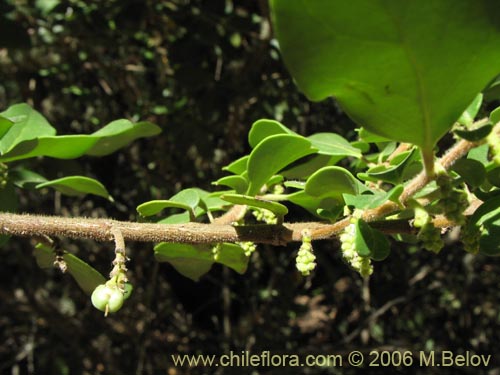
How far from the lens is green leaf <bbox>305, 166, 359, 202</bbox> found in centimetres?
101

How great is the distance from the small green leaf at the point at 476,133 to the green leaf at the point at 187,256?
701mm

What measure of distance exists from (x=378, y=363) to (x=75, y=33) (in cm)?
255

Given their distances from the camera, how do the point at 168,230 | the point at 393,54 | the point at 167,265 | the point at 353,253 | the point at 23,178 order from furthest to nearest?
the point at 167,265 → the point at 23,178 → the point at 168,230 → the point at 353,253 → the point at 393,54

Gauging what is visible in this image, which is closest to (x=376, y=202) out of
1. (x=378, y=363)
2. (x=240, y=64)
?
(x=240, y=64)

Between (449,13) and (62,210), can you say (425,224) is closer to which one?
(449,13)

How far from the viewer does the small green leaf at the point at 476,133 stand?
0.78 m

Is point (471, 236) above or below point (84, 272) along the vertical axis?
above

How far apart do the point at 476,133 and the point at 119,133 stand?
2.84ft

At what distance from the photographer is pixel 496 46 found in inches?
25.5

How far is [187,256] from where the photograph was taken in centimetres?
136

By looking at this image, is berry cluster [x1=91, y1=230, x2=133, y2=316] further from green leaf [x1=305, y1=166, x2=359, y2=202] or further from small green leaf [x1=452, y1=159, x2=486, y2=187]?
small green leaf [x1=452, y1=159, x2=486, y2=187]

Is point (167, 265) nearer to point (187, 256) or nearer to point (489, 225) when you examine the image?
point (187, 256)

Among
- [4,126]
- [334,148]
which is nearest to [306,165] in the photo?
[334,148]

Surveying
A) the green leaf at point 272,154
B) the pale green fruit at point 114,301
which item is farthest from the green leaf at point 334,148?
the pale green fruit at point 114,301
